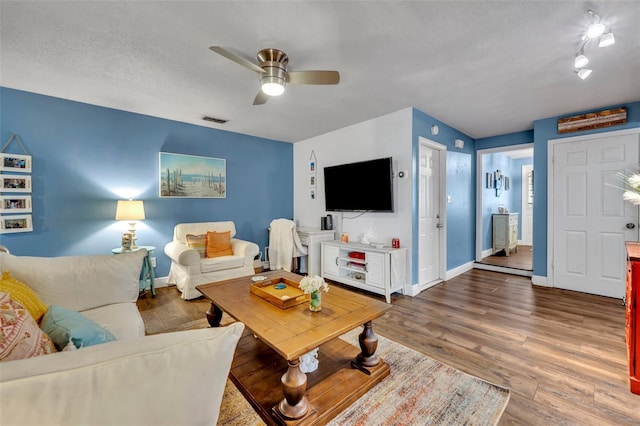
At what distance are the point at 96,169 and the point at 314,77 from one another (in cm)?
318

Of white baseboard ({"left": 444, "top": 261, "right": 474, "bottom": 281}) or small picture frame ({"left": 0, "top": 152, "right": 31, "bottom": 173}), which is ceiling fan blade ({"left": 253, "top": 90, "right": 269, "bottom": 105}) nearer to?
small picture frame ({"left": 0, "top": 152, "right": 31, "bottom": 173})

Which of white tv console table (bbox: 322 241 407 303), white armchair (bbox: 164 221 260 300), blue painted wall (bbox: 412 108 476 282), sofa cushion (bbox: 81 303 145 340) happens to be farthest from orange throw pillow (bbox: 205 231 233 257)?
blue painted wall (bbox: 412 108 476 282)

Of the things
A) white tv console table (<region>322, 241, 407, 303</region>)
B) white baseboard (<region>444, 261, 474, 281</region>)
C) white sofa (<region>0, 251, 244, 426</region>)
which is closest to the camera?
white sofa (<region>0, 251, 244, 426</region>)

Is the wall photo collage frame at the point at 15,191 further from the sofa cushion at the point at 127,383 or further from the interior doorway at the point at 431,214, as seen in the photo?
the interior doorway at the point at 431,214

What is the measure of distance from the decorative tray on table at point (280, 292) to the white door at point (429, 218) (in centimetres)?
214

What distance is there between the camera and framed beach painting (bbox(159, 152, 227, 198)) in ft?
13.1

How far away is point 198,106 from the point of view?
3.44 metres

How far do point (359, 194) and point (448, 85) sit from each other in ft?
5.77

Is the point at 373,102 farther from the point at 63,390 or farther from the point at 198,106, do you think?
the point at 63,390

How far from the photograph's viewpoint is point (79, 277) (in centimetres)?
185

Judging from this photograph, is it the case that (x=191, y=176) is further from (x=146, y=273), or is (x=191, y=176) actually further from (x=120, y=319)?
(x=120, y=319)

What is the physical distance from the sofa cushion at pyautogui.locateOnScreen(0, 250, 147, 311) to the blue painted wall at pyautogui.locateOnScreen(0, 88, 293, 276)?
1.90 m

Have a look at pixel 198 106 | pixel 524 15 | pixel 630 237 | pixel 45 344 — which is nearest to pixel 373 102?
pixel 524 15

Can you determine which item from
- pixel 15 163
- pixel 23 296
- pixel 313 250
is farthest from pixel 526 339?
pixel 15 163
